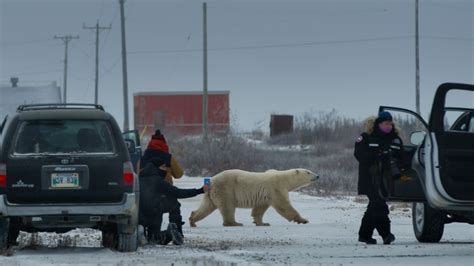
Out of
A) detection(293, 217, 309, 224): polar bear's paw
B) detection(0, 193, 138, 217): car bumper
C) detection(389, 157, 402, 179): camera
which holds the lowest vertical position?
detection(293, 217, 309, 224): polar bear's paw

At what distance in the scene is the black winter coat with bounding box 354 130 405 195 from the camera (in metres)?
16.0

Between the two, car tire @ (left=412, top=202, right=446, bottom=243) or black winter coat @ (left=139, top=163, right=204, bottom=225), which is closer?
black winter coat @ (left=139, top=163, right=204, bottom=225)

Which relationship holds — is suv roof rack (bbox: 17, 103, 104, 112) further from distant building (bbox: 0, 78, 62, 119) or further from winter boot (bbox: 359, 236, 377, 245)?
distant building (bbox: 0, 78, 62, 119)

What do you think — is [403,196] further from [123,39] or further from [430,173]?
[123,39]

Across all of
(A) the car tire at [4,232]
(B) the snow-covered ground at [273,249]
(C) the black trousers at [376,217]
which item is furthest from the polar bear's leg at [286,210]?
(A) the car tire at [4,232]

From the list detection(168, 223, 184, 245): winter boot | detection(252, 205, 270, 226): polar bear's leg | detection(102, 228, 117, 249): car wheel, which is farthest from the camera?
detection(252, 205, 270, 226): polar bear's leg

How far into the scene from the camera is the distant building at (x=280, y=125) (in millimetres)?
82625

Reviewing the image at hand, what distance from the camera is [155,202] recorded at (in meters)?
16.2

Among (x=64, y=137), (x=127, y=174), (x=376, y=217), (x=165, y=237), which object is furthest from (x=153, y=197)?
(x=376, y=217)

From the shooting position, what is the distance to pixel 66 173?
45.9ft

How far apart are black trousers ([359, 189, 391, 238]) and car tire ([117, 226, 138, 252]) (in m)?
3.27

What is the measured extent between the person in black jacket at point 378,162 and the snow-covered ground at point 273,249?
35 centimetres

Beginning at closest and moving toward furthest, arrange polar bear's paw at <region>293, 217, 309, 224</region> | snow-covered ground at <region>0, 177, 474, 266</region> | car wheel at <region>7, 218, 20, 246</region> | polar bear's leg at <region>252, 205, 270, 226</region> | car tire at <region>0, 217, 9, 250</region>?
snow-covered ground at <region>0, 177, 474, 266</region>
car tire at <region>0, 217, 9, 250</region>
car wheel at <region>7, 218, 20, 246</region>
polar bear's paw at <region>293, 217, 309, 224</region>
polar bear's leg at <region>252, 205, 270, 226</region>

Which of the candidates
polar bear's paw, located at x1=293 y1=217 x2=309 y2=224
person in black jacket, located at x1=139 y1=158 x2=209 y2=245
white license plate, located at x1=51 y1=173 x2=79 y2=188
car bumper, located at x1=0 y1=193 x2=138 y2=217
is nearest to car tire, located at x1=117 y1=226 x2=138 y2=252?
car bumper, located at x1=0 y1=193 x2=138 y2=217
